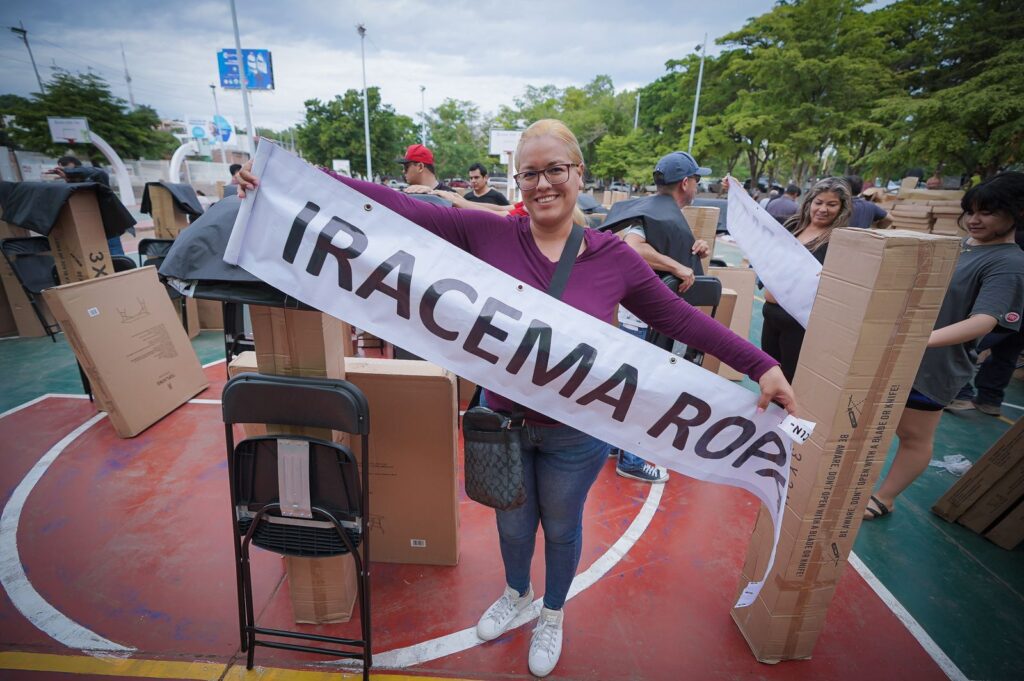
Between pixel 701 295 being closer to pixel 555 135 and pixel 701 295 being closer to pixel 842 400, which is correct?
pixel 842 400

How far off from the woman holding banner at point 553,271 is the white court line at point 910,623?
1.53 m

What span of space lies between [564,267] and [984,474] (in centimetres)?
309

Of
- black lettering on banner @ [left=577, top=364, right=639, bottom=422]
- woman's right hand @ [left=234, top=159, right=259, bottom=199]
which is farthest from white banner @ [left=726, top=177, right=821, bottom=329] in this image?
woman's right hand @ [left=234, top=159, right=259, bottom=199]

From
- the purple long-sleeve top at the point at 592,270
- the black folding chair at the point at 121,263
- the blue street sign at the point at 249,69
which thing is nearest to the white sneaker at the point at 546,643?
the purple long-sleeve top at the point at 592,270

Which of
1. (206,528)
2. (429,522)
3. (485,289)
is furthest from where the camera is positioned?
(206,528)

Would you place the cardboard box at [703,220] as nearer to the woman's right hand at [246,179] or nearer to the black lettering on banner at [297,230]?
the black lettering on banner at [297,230]

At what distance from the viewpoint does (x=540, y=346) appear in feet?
4.91

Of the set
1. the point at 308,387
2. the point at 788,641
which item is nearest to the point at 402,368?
the point at 308,387

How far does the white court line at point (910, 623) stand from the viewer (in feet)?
6.31

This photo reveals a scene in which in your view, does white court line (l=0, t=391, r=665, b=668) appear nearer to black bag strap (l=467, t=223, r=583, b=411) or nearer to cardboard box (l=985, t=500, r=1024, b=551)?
black bag strap (l=467, t=223, r=583, b=411)

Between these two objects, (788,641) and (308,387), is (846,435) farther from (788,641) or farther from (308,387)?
(308,387)

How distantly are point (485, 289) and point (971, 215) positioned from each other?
252cm

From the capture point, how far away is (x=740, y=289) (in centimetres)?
495

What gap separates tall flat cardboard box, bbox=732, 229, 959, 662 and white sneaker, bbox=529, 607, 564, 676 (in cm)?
85
